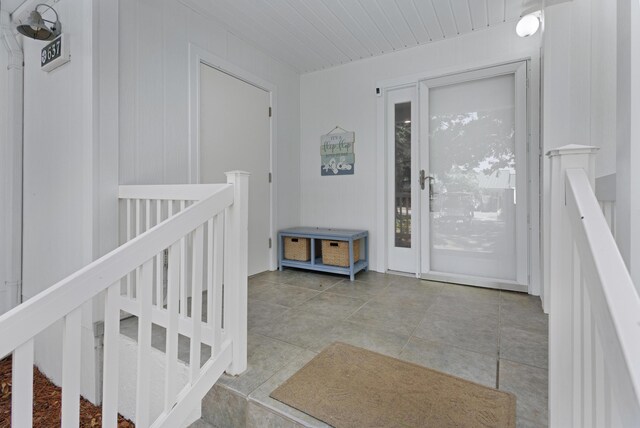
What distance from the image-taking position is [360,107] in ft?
11.5

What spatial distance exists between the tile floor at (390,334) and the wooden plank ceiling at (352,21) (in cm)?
237

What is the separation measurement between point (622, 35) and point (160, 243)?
1.71 metres

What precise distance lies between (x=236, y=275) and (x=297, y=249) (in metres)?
1.93

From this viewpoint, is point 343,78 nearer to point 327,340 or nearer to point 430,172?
point 430,172

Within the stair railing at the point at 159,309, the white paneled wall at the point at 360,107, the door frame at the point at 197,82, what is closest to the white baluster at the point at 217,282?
the stair railing at the point at 159,309

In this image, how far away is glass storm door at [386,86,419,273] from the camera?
3240 mm

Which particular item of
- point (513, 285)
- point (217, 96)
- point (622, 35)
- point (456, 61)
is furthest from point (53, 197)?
point (513, 285)

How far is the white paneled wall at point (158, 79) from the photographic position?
213cm

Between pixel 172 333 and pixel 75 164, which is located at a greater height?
pixel 75 164

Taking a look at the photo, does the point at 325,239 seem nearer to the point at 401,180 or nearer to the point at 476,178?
the point at 401,180

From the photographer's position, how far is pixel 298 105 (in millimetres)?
3910

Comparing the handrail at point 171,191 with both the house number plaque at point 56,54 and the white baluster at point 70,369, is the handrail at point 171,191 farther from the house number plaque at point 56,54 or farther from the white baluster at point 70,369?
the house number plaque at point 56,54

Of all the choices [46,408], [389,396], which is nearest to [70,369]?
[389,396]

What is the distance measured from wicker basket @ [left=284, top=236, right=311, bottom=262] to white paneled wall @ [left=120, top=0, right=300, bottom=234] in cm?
105
